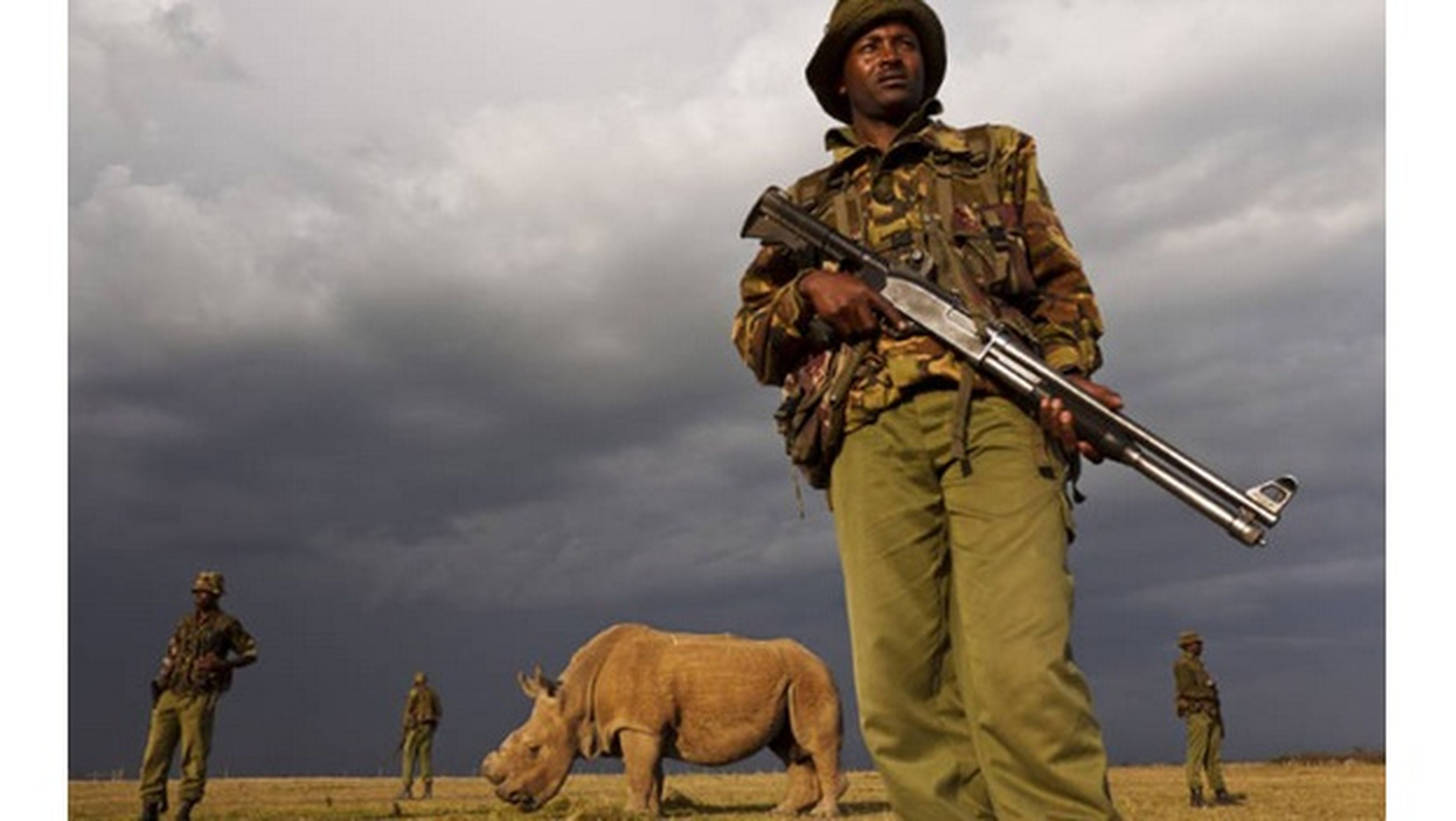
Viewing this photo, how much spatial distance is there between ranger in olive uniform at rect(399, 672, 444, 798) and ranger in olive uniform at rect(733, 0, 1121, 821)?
19.3 m

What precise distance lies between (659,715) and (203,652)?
483 centimetres

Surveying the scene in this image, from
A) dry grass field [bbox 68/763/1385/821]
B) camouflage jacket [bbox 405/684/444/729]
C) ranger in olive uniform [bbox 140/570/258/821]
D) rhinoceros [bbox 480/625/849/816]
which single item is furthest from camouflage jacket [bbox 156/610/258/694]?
camouflage jacket [bbox 405/684/444/729]

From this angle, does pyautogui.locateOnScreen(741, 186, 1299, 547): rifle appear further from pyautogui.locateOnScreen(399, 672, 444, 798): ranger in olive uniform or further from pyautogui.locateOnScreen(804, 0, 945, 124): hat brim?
pyautogui.locateOnScreen(399, 672, 444, 798): ranger in olive uniform

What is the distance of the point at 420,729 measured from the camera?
75.3ft

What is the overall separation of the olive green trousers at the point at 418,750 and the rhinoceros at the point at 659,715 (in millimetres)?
8653

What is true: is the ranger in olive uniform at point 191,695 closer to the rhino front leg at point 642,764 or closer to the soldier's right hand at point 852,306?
the rhino front leg at point 642,764

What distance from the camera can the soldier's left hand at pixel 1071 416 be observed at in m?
3.99

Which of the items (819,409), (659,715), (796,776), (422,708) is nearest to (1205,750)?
(796,776)

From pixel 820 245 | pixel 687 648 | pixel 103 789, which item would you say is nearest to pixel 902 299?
pixel 820 245

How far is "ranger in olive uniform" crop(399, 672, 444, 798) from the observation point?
73.4 ft

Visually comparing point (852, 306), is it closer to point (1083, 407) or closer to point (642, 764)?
point (1083, 407)

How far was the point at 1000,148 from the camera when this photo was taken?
4336 millimetres

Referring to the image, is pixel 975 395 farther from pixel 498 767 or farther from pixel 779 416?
pixel 498 767

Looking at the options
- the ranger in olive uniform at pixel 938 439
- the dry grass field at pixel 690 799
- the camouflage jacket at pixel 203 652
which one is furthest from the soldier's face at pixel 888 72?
the camouflage jacket at pixel 203 652
